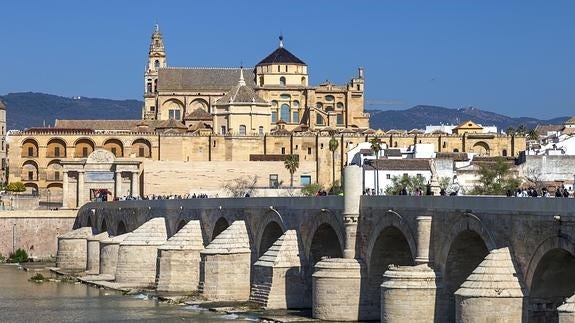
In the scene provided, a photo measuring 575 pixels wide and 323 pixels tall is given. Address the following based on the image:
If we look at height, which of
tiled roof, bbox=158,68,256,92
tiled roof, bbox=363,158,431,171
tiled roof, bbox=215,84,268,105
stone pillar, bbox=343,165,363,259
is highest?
tiled roof, bbox=158,68,256,92

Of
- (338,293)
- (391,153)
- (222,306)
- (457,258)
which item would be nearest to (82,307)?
(222,306)

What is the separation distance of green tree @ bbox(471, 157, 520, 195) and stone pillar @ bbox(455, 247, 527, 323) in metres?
30.8

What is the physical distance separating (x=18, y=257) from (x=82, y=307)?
3751cm

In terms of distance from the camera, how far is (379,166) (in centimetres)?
9081

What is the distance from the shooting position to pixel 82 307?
58344 millimetres

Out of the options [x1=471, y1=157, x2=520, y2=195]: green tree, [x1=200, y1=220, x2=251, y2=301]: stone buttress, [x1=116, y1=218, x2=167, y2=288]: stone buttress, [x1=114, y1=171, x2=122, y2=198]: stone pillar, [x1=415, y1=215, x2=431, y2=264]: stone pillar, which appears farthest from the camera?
[x1=114, y1=171, x2=122, y2=198]: stone pillar

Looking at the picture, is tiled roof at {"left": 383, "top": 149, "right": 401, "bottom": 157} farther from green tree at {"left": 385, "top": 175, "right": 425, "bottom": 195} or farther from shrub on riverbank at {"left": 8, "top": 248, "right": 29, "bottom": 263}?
shrub on riverbank at {"left": 8, "top": 248, "right": 29, "bottom": 263}

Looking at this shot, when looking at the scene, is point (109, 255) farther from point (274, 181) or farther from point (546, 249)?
point (546, 249)

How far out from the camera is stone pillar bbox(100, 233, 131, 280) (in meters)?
75.5

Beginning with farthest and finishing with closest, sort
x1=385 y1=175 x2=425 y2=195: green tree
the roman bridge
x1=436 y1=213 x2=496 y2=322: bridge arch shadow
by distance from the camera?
x1=385 y1=175 x2=425 y2=195: green tree < x1=436 y1=213 x2=496 y2=322: bridge arch shadow < the roman bridge

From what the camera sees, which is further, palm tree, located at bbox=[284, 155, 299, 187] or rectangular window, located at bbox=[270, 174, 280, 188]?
palm tree, located at bbox=[284, 155, 299, 187]

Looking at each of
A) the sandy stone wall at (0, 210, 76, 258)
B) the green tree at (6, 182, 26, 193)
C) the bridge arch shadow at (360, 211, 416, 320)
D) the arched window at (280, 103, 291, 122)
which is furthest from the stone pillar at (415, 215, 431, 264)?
the arched window at (280, 103, 291, 122)

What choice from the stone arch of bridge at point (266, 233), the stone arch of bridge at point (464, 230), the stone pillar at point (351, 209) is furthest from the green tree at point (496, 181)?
the stone arch of bridge at point (464, 230)

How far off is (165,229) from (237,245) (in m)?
14.6
